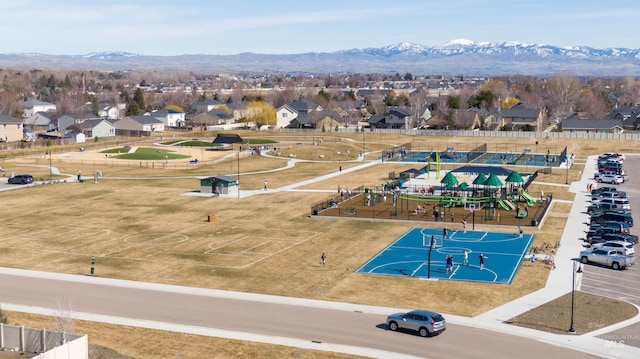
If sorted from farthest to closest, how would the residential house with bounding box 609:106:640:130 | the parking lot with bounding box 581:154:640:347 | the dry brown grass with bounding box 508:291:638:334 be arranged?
1. the residential house with bounding box 609:106:640:130
2. the dry brown grass with bounding box 508:291:638:334
3. the parking lot with bounding box 581:154:640:347

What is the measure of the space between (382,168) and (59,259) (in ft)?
202

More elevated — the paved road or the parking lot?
the parking lot

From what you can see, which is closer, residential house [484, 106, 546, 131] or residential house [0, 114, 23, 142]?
residential house [0, 114, 23, 142]

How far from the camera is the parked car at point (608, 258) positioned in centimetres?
5156

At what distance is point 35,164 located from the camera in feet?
381

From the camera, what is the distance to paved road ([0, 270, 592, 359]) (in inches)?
1421

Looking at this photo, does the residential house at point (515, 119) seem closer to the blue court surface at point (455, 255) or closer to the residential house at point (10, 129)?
the residential house at point (10, 129)

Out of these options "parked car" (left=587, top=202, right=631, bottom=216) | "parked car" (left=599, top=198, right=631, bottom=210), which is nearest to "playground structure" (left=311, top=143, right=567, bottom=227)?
"parked car" (left=587, top=202, right=631, bottom=216)

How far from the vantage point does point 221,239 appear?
61406 mm

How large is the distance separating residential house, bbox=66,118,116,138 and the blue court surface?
365 ft

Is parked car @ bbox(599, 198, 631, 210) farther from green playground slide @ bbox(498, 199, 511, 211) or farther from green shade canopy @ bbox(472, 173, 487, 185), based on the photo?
green shade canopy @ bbox(472, 173, 487, 185)

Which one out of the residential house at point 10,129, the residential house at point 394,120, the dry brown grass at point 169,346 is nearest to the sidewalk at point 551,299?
the dry brown grass at point 169,346

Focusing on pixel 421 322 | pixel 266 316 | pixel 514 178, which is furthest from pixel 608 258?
pixel 266 316

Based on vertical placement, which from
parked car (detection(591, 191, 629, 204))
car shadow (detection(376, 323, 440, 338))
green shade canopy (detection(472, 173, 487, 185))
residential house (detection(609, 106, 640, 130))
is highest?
residential house (detection(609, 106, 640, 130))
